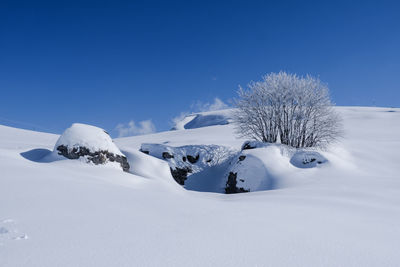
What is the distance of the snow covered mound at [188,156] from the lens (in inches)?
556

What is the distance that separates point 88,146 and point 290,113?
453 inches

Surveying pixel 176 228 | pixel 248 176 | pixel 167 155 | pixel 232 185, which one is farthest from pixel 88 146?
pixel 176 228

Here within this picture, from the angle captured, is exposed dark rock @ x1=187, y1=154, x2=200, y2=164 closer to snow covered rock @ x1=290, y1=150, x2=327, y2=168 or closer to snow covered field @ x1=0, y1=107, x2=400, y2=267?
snow covered rock @ x1=290, y1=150, x2=327, y2=168

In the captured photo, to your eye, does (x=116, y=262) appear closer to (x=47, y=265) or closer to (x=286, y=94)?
(x=47, y=265)

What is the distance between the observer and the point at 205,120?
87750 millimetres

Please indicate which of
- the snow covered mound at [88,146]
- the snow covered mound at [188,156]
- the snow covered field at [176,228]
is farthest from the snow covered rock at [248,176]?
the snow covered mound at [88,146]

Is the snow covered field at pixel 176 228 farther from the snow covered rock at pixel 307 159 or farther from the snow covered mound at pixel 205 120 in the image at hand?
the snow covered mound at pixel 205 120

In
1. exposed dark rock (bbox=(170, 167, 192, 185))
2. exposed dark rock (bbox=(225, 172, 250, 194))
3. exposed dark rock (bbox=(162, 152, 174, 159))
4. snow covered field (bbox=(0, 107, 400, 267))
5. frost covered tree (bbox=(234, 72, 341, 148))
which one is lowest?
snow covered field (bbox=(0, 107, 400, 267))

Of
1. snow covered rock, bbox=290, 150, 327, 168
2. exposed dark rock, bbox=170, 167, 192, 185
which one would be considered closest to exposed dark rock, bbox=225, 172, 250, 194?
exposed dark rock, bbox=170, 167, 192, 185

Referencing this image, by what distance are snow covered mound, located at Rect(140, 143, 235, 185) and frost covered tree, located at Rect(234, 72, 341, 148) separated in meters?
2.41

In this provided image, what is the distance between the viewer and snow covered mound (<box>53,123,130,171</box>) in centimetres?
941

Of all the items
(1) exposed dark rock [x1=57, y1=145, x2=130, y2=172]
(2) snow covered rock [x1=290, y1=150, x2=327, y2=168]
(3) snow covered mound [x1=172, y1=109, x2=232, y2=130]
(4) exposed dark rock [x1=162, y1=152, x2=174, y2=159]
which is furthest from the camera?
(3) snow covered mound [x1=172, y1=109, x2=232, y2=130]

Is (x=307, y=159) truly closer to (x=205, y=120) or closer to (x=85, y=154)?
(x=85, y=154)

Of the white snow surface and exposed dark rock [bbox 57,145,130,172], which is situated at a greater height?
the white snow surface
